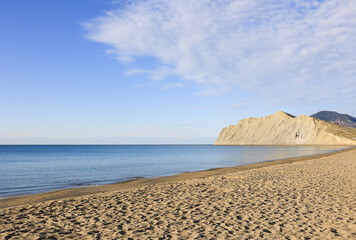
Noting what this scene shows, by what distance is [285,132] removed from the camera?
502ft

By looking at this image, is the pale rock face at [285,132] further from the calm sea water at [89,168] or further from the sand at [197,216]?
the sand at [197,216]

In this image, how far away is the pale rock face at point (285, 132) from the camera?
12938 cm

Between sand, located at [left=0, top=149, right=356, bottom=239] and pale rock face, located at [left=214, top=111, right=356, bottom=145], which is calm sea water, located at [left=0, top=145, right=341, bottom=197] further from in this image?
pale rock face, located at [left=214, top=111, right=356, bottom=145]

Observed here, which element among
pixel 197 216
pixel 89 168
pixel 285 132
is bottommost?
pixel 89 168

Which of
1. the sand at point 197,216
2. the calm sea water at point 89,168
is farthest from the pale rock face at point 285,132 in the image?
the sand at point 197,216

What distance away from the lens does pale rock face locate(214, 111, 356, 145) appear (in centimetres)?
12938

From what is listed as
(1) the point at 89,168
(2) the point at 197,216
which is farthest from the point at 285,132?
(2) the point at 197,216

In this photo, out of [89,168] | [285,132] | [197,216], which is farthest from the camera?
[285,132]

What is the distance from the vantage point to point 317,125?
463 ft

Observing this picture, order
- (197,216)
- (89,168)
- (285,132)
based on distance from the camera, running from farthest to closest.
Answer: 1. (285,132)
2. (89,168)
3. (197,216)

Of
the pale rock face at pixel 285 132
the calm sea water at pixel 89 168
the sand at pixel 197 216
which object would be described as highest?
the pale rock face at pixel 285 132

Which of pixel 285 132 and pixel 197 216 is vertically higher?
pixel 285 132

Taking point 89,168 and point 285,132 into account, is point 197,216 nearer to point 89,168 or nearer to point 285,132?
point 89,168

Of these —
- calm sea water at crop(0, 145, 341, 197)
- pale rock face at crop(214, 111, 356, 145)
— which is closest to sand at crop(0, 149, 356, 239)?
calm sea water at crop(0, 145, 341, 197)
